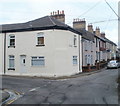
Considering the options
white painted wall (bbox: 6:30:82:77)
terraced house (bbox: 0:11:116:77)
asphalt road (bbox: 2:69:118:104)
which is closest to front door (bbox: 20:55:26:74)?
terraced house (bbox: 0:11:116:77)

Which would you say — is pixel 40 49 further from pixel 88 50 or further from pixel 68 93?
pixel 88 50

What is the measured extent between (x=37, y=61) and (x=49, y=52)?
2031 mm

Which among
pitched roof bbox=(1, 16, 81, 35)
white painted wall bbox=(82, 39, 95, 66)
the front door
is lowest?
the front door

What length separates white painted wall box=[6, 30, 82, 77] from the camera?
75.7 ft

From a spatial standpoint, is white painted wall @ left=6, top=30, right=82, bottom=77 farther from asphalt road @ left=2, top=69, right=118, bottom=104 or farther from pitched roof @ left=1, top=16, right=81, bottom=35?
asphalt road @ left=2, top=69, right=118, bottom=104

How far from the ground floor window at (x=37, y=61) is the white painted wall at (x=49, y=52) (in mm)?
375

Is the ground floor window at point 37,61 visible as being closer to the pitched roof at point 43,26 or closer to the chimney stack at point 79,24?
the pitched roof at point 43,26

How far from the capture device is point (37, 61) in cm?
2394

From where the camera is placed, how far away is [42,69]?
77.4 ft

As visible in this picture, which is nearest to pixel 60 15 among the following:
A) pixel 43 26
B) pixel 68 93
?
pixel 43 26

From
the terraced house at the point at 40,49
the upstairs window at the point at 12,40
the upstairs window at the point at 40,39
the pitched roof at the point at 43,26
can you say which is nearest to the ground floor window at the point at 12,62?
the terraced house at the point at 40,49

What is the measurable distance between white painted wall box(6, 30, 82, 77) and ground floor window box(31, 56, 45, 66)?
37 cm

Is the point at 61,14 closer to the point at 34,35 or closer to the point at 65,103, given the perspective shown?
the point at 34,35

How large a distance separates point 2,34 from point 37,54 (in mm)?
6229
